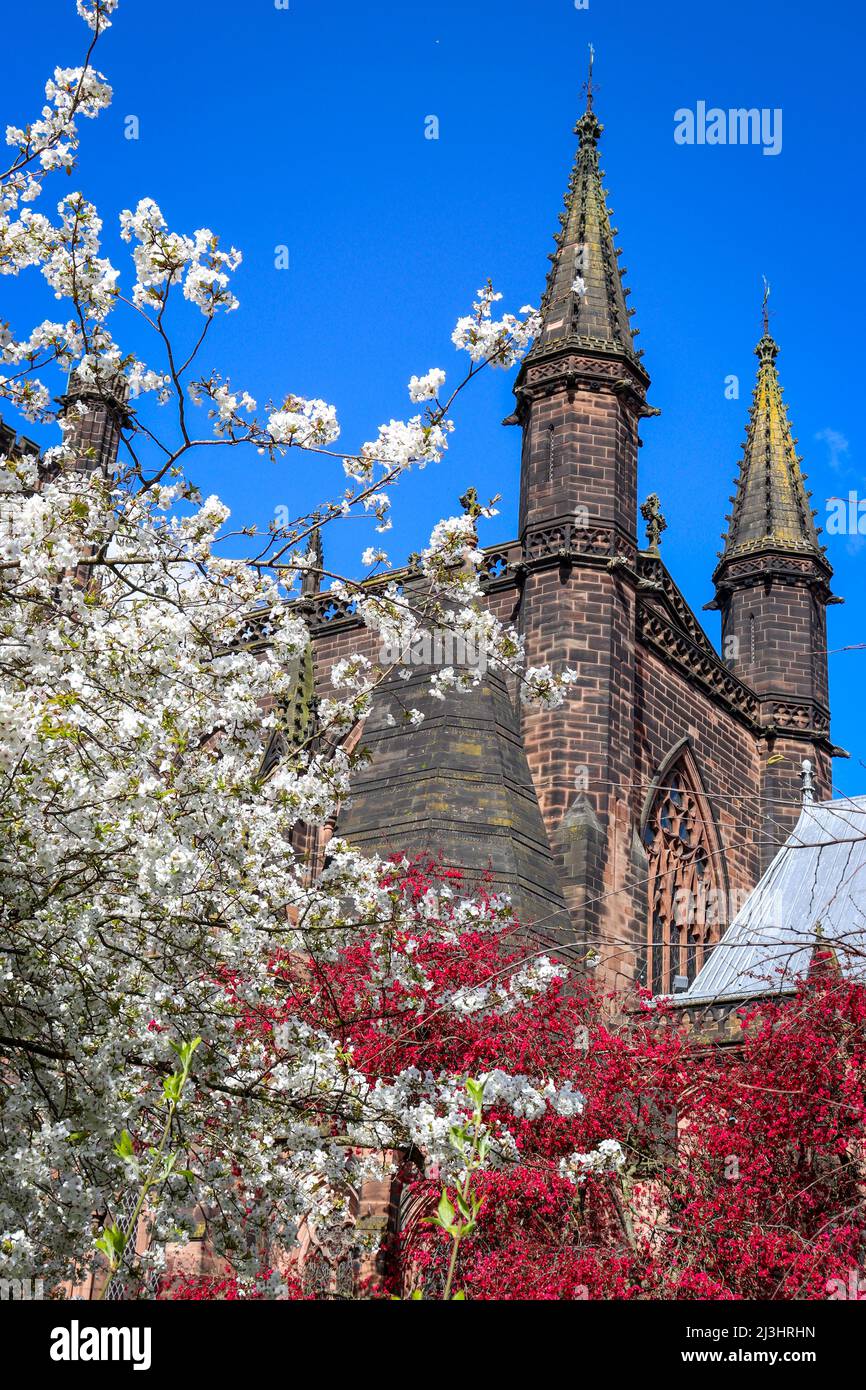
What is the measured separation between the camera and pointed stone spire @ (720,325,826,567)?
93.7ft

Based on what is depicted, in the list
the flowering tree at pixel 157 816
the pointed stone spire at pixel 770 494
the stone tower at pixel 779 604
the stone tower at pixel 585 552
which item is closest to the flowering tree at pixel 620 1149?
the flowering tree at pixel 157 816

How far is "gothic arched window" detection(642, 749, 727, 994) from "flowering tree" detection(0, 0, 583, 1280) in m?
14.5

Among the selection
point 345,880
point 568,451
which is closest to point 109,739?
point 345,880

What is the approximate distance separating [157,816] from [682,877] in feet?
59.7

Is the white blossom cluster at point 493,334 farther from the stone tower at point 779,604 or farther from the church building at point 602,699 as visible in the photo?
the stone tower at point 779,604

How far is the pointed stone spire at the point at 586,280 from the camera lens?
75.8 ft

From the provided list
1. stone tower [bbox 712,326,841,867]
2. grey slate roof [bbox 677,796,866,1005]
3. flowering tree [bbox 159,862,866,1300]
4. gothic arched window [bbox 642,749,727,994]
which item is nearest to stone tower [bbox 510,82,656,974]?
grey slate roof [bbox 677,796,866,1005]

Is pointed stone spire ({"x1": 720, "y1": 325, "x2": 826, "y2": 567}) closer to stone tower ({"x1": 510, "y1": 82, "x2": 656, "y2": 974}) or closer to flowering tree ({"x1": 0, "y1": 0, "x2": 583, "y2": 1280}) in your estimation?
stone tower ({"x1": 510, "y1": 82, "x2": 656, "y2": 974})

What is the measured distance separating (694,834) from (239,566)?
1729 centimetres

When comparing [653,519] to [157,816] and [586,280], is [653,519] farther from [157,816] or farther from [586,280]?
[157,816]

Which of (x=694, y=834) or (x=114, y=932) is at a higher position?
(x=694, y=834)

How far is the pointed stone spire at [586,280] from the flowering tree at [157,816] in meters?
15.1
